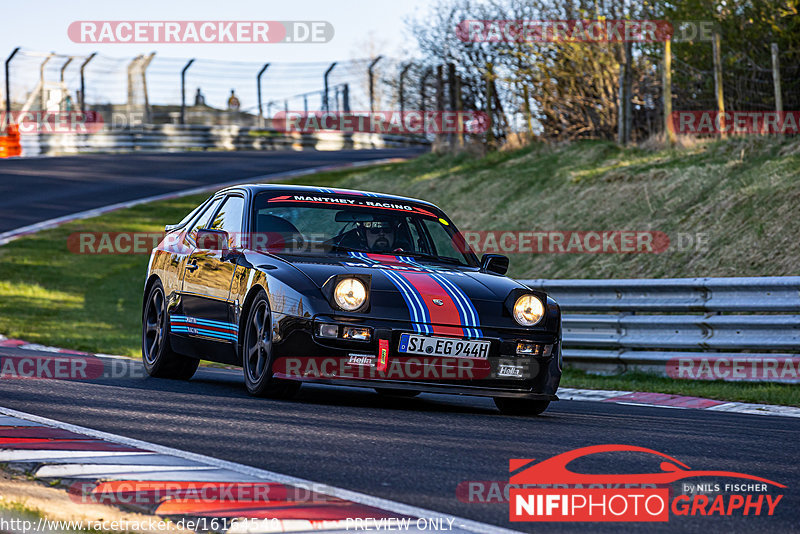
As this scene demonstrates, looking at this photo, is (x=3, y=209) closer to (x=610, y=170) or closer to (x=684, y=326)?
(x=610, y=170)

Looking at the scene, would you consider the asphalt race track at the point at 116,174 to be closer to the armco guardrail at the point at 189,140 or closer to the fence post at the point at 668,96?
the armco guardrail at the point at 189,140

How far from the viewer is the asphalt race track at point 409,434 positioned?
429 centimetres

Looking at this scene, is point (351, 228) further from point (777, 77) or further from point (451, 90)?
point (451, 90)

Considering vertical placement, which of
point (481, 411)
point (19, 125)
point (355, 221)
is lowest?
point (481, 411)

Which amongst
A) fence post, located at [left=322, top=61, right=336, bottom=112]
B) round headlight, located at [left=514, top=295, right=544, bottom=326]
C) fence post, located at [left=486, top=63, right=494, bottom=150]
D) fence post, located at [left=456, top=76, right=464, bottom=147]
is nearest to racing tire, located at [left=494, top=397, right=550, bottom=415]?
round headlight, located at [left=514, top=295, right=544, bottom=326]

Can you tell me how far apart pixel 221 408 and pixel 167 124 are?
31.2 meters

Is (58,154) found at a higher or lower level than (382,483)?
higher

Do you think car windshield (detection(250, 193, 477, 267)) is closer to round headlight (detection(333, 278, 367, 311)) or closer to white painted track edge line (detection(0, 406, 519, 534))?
round headlight (detection(333, 278, 367, 311))

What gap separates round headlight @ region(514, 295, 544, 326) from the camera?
6.91 meters

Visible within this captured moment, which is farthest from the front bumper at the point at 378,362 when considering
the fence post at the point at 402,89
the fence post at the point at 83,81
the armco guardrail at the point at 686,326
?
the fence post at the point at 83,81

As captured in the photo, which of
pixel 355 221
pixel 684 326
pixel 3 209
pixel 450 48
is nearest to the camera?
pixel 355 221

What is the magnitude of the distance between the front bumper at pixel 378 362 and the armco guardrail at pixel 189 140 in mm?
27847

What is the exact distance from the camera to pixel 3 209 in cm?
2298

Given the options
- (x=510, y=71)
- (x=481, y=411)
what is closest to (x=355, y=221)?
(x=481, y=411)
